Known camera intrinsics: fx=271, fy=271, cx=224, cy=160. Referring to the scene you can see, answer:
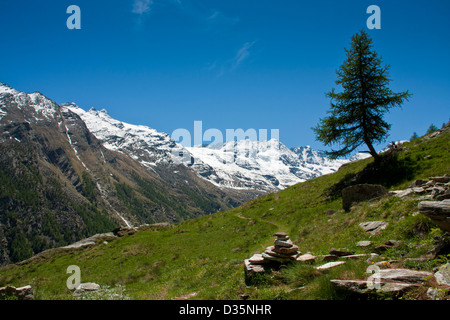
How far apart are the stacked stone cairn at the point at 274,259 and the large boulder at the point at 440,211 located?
6351 mm

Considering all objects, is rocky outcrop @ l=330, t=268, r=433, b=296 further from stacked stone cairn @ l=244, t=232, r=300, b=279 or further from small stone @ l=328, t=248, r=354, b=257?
stacked stone cairn @ l=244, t=232, r=300, b=279

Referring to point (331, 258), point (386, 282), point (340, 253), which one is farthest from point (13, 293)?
point (386, 282)

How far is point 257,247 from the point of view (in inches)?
1035

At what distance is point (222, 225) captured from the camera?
40344mm

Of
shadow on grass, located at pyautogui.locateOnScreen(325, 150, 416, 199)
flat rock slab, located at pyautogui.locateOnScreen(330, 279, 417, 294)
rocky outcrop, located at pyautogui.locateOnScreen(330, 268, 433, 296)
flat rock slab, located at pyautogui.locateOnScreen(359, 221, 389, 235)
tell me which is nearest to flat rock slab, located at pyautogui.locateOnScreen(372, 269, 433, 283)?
rocky outcrop, located at pyautogui.locateOnScreen(330, 268, 433, 296)

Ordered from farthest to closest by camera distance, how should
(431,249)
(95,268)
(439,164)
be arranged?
(95,268) → (439,164) → (431,249)

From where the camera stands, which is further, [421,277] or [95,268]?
[95,268]

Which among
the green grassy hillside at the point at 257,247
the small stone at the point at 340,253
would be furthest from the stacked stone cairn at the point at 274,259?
the small stone at the point at 340,253

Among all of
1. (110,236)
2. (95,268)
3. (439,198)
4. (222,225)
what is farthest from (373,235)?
(110,236)

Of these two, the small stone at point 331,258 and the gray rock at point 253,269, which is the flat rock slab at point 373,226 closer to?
the small stone at point 331,258

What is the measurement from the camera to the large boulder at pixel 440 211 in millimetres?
9703

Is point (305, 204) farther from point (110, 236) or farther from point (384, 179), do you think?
point (110, 236)

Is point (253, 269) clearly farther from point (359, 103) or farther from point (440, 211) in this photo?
point (359, 103)
